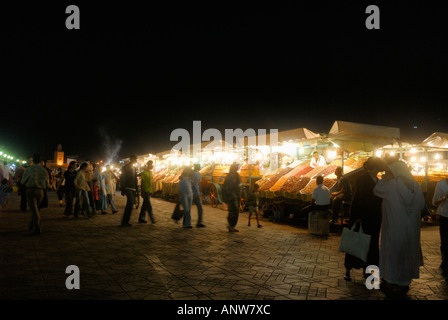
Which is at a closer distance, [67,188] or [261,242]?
[261,242]

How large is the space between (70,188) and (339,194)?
8.93m

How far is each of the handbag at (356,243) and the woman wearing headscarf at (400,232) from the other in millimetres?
218

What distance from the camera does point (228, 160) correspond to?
17844 mm

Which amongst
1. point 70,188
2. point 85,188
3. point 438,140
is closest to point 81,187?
point 85,188

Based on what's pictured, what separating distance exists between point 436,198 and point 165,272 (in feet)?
15.5

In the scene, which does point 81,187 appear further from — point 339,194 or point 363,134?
point 363,134

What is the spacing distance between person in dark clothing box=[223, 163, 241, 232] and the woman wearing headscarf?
15.8 feet

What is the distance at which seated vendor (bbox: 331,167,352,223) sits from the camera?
9.02m

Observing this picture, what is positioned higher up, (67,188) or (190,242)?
(67,188)

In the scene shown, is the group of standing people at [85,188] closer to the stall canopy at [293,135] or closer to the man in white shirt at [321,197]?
the stall canopy at [293,135]

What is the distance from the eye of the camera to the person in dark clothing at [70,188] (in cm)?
1061

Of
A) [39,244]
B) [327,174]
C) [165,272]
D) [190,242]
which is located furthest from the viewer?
[327,174]
